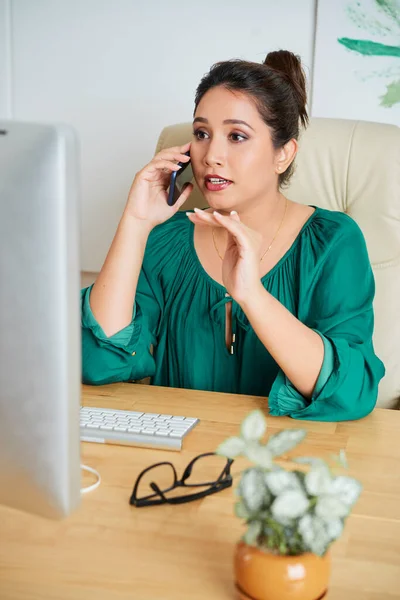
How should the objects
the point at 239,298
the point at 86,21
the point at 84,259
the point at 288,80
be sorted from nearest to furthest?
1. the point at 239,298
2. the point at 288,80
3. the point at 86,21
4. the point at 84,259

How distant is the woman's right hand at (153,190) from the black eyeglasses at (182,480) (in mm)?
695

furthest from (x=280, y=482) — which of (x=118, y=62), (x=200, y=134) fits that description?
(x=118, y=62)

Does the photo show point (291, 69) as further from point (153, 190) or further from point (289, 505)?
point (289, 505)

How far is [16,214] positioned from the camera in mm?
608

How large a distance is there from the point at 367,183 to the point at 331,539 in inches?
49.7

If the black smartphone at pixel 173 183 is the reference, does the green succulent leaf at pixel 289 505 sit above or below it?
below

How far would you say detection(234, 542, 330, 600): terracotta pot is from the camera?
710 mm

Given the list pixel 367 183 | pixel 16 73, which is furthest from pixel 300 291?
pixel 16 73

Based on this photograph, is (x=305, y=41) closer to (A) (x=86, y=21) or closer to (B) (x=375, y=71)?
(B) (x=375, y=71)

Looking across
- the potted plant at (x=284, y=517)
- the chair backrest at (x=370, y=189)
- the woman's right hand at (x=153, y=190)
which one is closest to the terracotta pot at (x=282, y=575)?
the potted plant at (x=284, y=517)

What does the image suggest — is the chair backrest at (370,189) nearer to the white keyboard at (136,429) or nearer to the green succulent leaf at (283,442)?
the white keyboard at (136,429)

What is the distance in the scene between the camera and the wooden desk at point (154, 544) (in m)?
0.79

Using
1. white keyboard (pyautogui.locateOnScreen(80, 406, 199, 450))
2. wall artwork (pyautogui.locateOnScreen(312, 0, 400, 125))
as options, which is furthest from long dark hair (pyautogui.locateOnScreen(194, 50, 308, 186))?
white keyboard (pyautogui.locateOnScreen(80, 406, 199, 450))

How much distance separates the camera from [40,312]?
619mm
